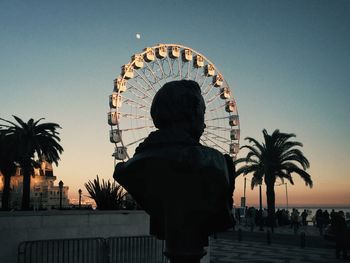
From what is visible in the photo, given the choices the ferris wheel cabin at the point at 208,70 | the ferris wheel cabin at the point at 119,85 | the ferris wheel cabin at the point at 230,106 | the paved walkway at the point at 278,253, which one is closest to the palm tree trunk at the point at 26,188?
the ferris wheel cabin at the point at 119,85

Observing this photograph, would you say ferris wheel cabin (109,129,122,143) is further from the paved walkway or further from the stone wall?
the stone wall

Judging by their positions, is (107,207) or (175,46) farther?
(175,46)

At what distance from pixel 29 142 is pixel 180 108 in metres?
27.8

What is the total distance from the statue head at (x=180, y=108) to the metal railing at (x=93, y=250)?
21.4 feet

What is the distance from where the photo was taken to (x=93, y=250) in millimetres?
9945

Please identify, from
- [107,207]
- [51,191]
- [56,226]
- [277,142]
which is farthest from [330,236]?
[51,191]

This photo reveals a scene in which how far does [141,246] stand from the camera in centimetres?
1045

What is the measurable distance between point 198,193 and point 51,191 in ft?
435

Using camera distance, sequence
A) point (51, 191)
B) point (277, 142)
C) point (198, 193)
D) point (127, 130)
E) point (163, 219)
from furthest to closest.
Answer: point (51, 191), point (277, 142), point (127, 130), point (163, 219), point (198, 193)

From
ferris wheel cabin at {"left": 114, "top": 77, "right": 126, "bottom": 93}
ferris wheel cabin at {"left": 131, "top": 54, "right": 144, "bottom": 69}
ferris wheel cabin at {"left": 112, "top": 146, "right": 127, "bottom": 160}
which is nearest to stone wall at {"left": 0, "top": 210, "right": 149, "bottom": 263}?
ferris wheel cabin at {"left": 112, "top": 146, "right": 127, "bottom": 160}

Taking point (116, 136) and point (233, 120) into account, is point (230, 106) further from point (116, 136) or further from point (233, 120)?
point (116, 136)

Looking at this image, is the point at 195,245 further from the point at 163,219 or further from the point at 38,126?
the point at 38,126

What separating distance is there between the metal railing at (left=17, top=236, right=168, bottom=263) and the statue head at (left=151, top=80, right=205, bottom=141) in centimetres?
654

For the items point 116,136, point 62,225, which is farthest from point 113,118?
point 62,225
